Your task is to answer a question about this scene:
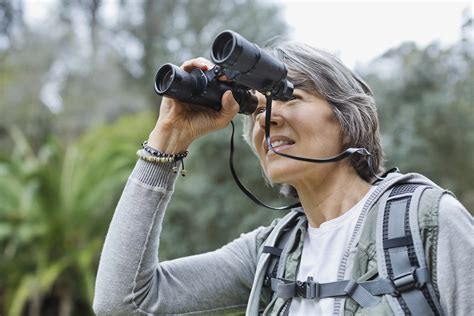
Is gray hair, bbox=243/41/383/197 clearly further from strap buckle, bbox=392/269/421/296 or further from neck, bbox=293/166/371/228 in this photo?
strap buckle, bbox=392/269/421/296

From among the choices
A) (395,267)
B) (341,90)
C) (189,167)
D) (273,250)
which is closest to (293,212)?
(273,250)

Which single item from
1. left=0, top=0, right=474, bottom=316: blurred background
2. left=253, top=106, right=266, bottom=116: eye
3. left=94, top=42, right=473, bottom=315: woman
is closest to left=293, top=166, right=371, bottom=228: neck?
left=94, top=42, right=473, bottom=315: woman

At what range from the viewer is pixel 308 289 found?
1291mm

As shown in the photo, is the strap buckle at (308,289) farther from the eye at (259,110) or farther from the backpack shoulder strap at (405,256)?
the eye at (259,110)

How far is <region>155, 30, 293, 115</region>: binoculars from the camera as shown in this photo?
1168mm

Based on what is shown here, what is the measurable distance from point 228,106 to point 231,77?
219mm

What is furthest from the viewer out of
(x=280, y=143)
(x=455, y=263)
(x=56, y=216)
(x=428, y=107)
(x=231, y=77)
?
(x=56, y=216)

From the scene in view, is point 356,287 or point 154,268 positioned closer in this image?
point 356,287

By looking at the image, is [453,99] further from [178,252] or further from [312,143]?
[312,143]

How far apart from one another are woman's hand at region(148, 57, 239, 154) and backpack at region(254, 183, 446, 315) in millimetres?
483

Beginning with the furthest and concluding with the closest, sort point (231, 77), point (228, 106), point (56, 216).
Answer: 1. point (56, 216)
2. point (228, 106)
3. point (231, 77)

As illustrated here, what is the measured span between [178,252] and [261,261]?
342 cm

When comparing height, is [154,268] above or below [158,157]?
below

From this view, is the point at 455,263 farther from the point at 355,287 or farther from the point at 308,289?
the point at 308,289
